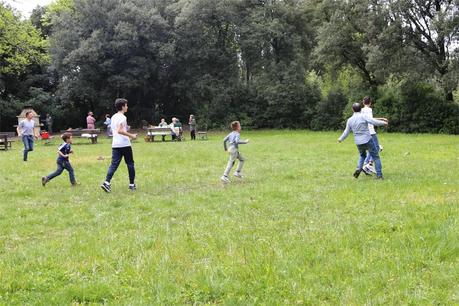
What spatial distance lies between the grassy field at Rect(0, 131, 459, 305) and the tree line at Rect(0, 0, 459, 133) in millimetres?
21873

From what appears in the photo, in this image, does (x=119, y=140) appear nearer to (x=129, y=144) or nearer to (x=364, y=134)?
(x=129, y=144)

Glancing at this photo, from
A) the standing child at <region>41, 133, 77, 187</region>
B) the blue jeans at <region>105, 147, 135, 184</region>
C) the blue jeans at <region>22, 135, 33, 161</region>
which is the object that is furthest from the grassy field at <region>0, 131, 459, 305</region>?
the blue jeans at <region>22, 135, 33, 161</region>

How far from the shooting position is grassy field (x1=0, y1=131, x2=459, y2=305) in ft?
14.1

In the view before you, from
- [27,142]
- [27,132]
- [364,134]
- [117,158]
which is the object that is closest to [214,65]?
[27,132]

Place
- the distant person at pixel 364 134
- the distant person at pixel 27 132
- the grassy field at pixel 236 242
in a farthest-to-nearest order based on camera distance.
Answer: the distant person at pixel 27 132, the distant person at pixel 364 134, the grassy field at pixel 236 242

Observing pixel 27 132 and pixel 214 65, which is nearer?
pixel 27 132

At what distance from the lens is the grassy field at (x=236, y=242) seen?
14.1ft

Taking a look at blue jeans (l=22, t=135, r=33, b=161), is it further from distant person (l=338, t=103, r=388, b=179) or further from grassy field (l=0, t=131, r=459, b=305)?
distant person (l=338, t=103, r=388, b=179)

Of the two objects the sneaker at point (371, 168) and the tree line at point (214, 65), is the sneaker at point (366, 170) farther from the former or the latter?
the tree line at point (214, 65)

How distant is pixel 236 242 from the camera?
579 cm

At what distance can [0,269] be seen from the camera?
193 inches

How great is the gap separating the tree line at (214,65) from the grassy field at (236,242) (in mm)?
21873

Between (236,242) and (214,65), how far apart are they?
3498 cm

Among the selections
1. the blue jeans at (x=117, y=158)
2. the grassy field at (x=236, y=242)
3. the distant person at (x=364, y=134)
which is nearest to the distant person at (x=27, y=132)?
the grassy field at (x=236, y=242)
